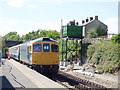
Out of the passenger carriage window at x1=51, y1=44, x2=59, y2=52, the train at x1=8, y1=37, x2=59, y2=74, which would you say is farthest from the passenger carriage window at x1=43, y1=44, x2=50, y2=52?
the passenger carriage window at x1=51, y1=44, x2=59, y2=52

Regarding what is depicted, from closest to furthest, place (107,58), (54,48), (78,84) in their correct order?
(78,84) → (54,48) → (107,58)

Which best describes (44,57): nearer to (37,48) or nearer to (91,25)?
(37,48)

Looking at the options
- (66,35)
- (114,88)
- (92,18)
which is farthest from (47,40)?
(92,18)

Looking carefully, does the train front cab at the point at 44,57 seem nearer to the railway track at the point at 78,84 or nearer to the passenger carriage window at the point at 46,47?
the passenger carriage window at the point at 46,47

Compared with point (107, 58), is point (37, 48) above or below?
above

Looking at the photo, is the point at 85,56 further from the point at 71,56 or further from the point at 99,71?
the point at 99,71

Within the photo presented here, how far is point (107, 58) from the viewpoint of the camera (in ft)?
71.6

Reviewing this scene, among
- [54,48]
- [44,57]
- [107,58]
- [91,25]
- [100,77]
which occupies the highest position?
[91,25]

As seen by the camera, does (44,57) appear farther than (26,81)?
Yes

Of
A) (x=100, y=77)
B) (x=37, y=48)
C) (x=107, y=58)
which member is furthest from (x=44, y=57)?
(x=107, y=58)

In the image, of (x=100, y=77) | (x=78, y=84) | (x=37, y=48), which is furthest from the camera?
(x=37, y=48)

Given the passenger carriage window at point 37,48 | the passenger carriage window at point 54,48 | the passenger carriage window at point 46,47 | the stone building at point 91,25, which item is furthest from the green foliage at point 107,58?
the stone building at point 91,25

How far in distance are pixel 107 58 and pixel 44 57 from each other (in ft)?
23.0

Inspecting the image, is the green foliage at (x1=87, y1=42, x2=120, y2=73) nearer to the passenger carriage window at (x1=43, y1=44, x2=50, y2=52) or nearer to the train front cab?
the train front cab
